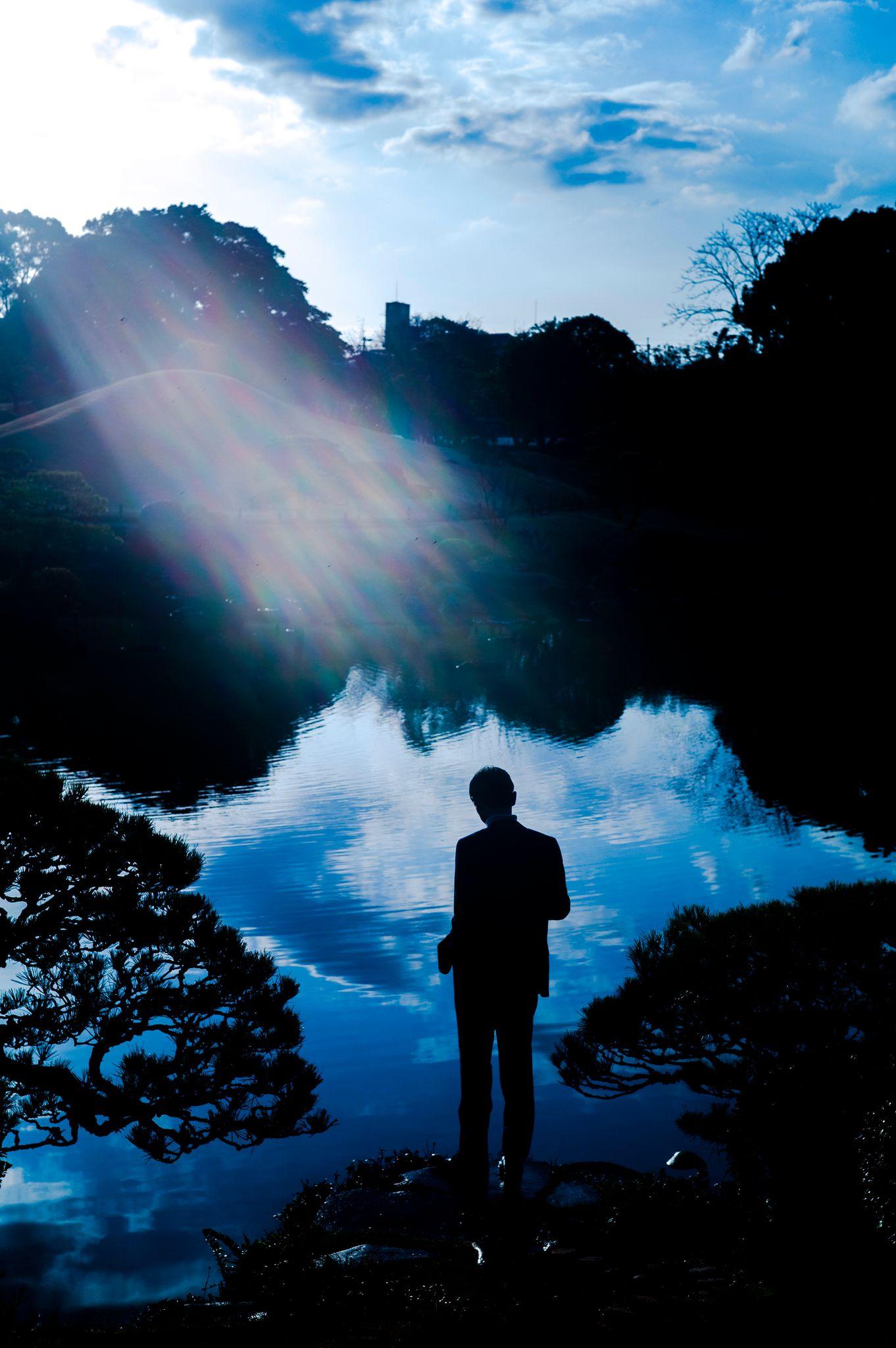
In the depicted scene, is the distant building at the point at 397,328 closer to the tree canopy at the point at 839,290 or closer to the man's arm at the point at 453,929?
the tree canopy at the point at 839,290

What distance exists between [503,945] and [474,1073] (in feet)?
2.05

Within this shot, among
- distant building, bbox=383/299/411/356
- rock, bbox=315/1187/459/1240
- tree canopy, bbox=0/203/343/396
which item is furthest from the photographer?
distant building, bbox=383/299/411/356

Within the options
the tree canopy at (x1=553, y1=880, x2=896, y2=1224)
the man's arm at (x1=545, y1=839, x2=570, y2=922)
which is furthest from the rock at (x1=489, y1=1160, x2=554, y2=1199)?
the man's arm at (x1=545, y1=839, x2=570, y2=922)

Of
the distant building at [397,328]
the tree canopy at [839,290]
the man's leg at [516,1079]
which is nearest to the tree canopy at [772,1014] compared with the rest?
the man's leg at [516,1079]

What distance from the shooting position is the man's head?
5.02 metres

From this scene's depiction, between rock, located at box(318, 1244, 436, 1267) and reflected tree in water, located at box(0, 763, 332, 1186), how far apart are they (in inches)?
44.8

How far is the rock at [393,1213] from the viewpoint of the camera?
17.7ft

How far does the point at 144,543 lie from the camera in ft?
141

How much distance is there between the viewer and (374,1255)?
16.2ft

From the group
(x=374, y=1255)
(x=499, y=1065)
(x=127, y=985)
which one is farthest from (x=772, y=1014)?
(x=127, y=985)

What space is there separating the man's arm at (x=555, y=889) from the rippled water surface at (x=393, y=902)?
2.78 meters

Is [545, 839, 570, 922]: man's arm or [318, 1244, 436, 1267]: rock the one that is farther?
[545, 839, 570, 922]: man's arm

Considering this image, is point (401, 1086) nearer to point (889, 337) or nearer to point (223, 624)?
point (223, 624)

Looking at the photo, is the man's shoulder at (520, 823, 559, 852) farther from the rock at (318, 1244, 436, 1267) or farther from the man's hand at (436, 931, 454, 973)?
the rock at (318, 1244, 436, 1267)
